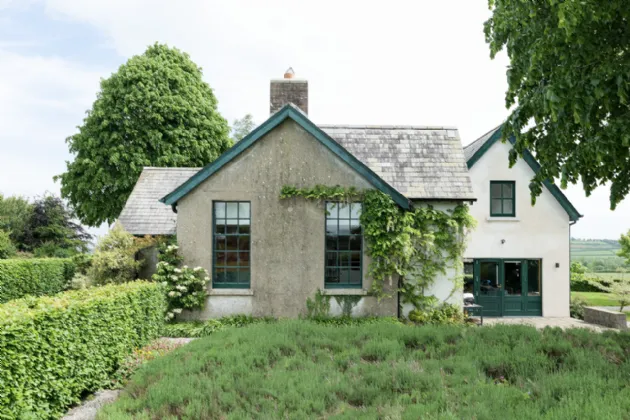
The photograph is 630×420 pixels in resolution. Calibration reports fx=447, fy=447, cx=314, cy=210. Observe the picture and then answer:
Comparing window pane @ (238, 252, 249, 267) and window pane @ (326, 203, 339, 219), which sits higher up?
window pane @ (326, 203, 339, 219)

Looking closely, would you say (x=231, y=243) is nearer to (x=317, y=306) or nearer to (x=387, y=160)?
(x=317, y=306)

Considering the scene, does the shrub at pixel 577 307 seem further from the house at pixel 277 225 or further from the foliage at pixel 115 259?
the foliage at pixel 115 259

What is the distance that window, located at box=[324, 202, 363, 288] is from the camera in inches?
557

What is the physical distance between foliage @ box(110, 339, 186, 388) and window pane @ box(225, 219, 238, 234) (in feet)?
12.4

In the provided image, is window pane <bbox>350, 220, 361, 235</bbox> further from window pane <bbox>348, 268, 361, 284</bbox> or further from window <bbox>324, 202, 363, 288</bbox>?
window pane <bbox>348, 268, 361, 284</bbox>

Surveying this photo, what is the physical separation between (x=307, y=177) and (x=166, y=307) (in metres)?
5.83

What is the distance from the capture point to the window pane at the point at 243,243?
14086 millimetres

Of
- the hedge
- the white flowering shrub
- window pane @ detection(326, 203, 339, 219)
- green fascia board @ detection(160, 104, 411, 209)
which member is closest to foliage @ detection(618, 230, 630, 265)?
green fascia board @ detection(160, 104, 411, 209)

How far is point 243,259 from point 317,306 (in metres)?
2.75

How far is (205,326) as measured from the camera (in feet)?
43.4

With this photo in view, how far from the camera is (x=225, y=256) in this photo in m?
14.1

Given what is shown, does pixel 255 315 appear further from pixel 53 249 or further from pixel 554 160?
pixel 53 249

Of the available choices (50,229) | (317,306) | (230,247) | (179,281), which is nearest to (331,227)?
(317,306)

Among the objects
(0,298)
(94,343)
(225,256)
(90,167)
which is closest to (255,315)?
(225,256)
